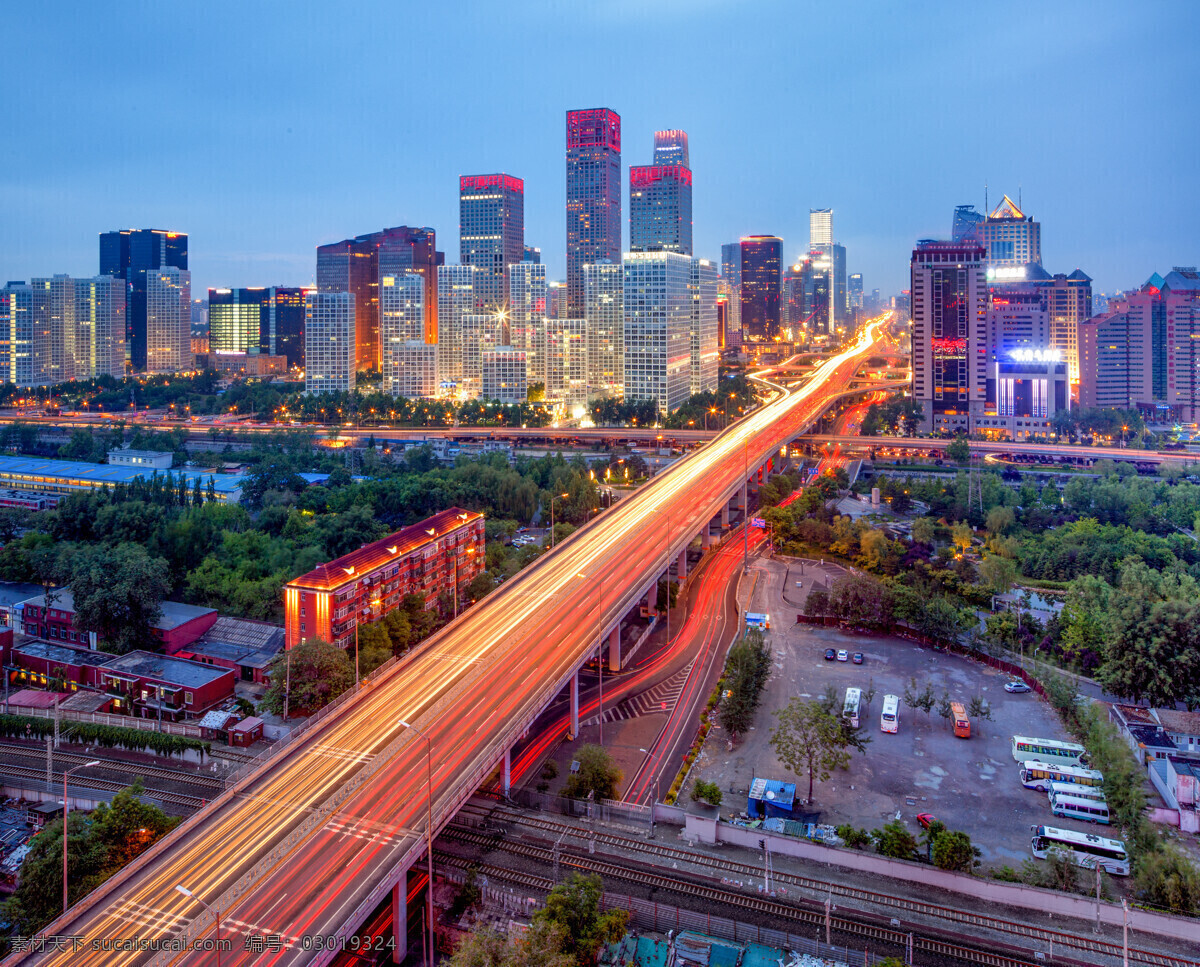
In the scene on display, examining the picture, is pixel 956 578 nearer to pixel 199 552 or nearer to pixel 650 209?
pixel 199 552

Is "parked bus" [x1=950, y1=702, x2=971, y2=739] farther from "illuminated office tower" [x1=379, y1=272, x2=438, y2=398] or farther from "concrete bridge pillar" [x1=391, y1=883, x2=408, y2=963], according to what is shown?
"illuminated office tower" [x1=379, y1=272, x2=438, y2=398]

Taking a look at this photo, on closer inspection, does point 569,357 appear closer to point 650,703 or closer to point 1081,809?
point 650,703

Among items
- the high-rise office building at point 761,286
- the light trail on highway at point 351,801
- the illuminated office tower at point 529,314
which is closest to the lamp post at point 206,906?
the light trail on highway at point 351,801

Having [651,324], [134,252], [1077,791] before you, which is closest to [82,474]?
[651,324]

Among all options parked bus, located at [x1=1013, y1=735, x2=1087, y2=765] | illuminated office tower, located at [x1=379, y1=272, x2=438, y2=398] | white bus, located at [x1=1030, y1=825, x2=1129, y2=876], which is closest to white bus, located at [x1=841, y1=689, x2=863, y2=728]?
parked bus, located at [x1=1013, y1=735, x2=1087, y2=765]

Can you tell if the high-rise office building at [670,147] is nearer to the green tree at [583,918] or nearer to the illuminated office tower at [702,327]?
the illuminated office tower at [702,327]

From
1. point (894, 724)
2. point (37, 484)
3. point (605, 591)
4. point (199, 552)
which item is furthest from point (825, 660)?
point (37, 484)
